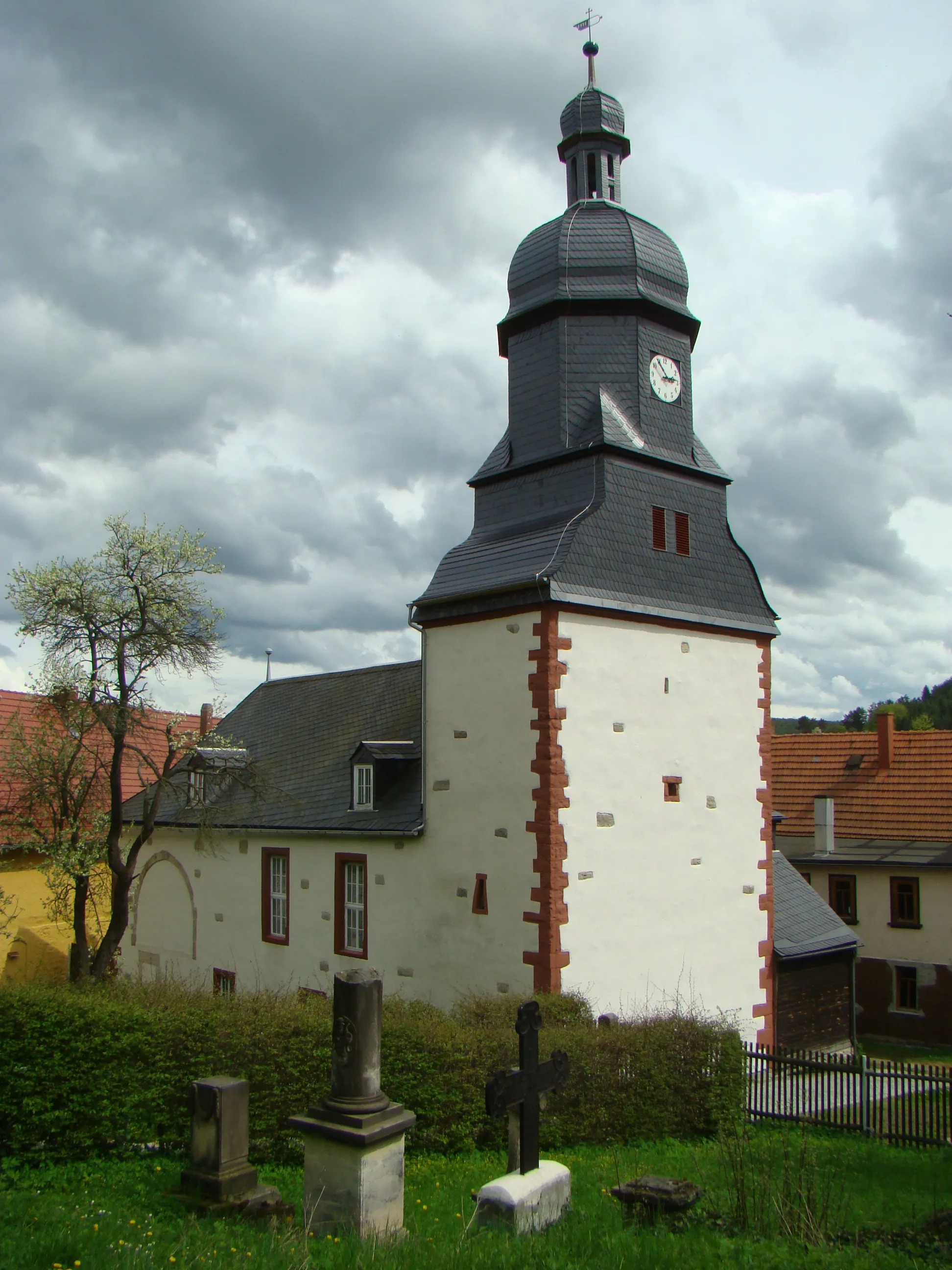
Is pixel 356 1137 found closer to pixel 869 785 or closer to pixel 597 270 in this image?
pixel 597 270

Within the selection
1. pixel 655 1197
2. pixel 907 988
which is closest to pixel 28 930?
pixel 655 1197

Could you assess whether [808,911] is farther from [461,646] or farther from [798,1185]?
[798,1185]

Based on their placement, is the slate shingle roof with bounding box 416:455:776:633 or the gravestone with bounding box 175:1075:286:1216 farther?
the slate shingle roof with bounding box 416:455:776:633

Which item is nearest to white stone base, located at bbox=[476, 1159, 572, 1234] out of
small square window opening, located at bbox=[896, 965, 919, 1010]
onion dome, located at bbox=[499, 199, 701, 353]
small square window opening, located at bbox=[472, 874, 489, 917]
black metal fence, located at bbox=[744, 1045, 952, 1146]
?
black metal fence, located at bbox=[744, 1045, 952, 1146]

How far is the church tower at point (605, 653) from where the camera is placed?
15.5 m

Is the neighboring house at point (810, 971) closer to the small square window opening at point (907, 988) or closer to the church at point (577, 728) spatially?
the church at point (577, 728)

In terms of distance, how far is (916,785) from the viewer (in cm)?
2948

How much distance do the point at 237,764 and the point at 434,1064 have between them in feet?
39.2

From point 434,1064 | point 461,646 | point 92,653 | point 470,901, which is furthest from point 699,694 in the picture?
point 92,653

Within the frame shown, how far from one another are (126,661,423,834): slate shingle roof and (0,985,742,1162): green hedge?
228 inches

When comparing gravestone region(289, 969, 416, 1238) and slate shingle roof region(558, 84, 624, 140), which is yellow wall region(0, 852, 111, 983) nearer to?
gravestone region(289, 969, 416, 1238)

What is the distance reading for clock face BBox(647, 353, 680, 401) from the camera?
731 inches

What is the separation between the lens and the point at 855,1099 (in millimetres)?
16203

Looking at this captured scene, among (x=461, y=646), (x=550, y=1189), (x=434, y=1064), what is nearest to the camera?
(x=550, y=1189)
